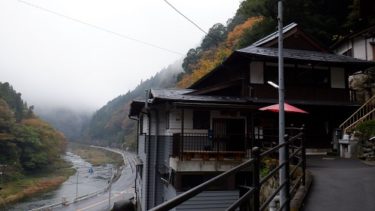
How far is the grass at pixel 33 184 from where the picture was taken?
53.1 metres

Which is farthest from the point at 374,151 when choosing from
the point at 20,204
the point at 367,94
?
the point at 20,204

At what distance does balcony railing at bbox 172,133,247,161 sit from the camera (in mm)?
13484

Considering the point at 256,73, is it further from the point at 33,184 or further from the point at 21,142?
the point at 21,142

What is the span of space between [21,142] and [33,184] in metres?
11.4

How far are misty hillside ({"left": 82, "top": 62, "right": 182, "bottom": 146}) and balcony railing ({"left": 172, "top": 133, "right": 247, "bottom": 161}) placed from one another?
331 feet

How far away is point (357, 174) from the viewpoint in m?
9.40

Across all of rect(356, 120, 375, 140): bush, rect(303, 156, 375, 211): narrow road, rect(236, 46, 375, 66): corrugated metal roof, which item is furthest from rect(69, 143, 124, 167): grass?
rect(303, 156, 375, 211): narrow road

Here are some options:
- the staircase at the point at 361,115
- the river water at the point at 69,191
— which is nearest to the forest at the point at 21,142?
the river water at the point at 69,191

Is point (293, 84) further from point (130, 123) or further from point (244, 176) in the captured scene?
point (130, 123)

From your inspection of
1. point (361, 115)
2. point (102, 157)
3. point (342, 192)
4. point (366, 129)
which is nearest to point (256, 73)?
point (366, 129)

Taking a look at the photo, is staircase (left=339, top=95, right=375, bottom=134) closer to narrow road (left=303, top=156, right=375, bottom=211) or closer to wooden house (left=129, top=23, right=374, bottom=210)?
wooden house (left=129, top=23, right=374, bottom=210)

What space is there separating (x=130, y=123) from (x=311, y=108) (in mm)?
114708

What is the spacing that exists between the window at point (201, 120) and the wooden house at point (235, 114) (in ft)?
0.16

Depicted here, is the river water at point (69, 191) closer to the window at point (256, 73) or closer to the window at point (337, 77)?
the window at point (256, 73)
